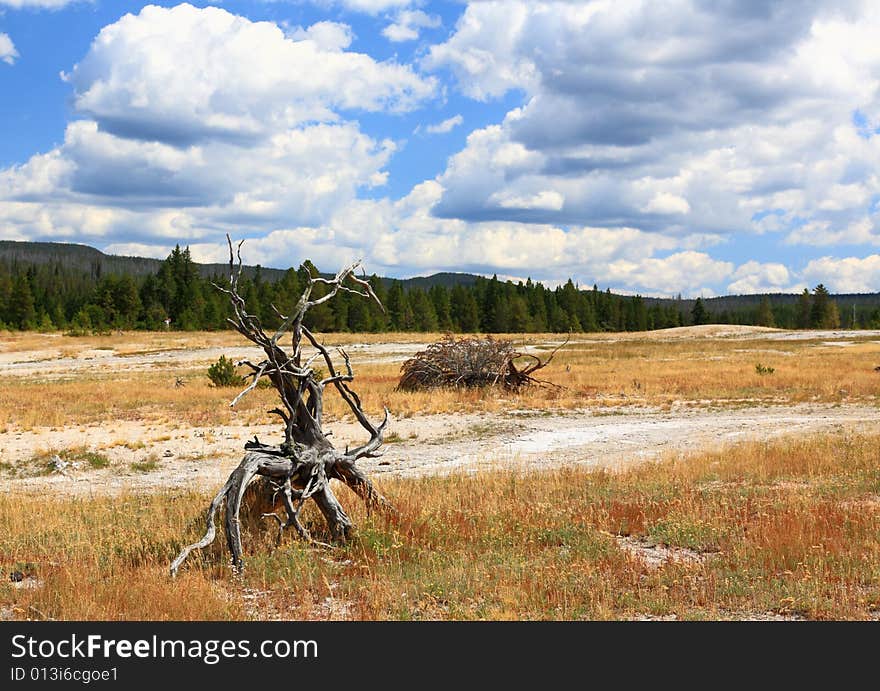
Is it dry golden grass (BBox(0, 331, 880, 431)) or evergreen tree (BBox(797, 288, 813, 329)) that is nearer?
dry golden grass (BBox(0, 331, 880, 431))

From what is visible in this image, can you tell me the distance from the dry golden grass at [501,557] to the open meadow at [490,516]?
0.09ft

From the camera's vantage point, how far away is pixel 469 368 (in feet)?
95.4

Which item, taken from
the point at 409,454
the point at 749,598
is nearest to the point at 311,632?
the point at 749,598

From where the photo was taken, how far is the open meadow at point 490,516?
21.1 feet

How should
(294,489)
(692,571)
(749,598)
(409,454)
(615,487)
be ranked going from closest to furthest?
(749,598) < (692,571) < (294,489) < (615,487) < (409,454)

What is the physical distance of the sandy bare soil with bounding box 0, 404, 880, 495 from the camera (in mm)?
14711

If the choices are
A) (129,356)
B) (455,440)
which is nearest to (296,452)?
(455,440)

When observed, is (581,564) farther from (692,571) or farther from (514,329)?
(514,329)

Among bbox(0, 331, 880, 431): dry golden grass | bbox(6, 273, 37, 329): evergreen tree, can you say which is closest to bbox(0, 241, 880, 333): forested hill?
bbox(6, 273, 37, 329): evergreen tree

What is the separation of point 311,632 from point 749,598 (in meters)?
3.59

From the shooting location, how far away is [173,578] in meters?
6.65

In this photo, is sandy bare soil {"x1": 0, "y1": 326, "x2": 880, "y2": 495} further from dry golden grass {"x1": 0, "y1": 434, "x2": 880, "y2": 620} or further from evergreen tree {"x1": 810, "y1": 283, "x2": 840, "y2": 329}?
evergreen tree {"x1": 810, "y1": 283, "x2": 840, "y2": 329}

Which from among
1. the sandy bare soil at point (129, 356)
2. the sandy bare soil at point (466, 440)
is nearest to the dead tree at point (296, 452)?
the sandy bare soil at point (466, 440)

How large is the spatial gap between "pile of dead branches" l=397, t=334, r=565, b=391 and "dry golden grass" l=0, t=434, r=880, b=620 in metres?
17.2
